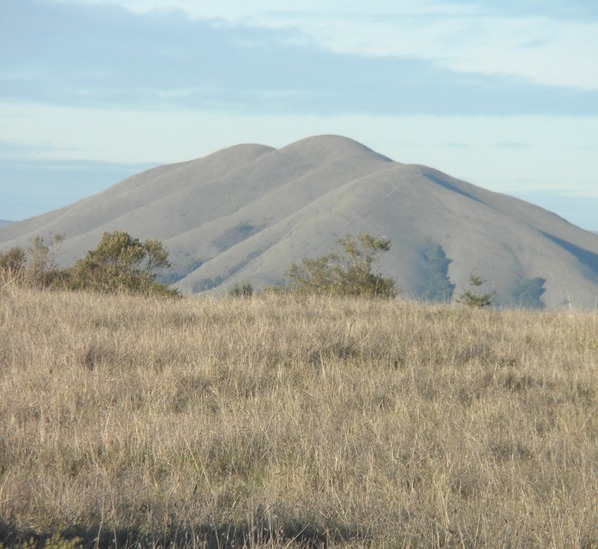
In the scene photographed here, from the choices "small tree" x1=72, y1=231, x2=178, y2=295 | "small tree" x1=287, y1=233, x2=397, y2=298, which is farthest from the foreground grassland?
"small tree" x1=287, y1=233, x2=397, y2=298

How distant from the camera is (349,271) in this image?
22906 mm

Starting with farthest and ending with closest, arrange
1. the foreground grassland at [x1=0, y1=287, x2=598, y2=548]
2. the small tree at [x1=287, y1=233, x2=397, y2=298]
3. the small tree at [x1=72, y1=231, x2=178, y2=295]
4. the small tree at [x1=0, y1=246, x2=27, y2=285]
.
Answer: the small tree at [x1=287, y1=233, x2=397, y2=298] → the small tree at [x1=72, y1=231, x2=178, y2=295] → the small tree at [x1=0, y1=246, x2=27, y2=285] → the foreground grassland at [x1=0, y1=287, x2=598, y2=548]

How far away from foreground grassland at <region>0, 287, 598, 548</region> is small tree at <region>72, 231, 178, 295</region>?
5.54m

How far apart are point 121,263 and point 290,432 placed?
1153cm

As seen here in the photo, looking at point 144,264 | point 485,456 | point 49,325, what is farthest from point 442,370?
point 144,264

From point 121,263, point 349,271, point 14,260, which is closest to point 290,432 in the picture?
point 121,263

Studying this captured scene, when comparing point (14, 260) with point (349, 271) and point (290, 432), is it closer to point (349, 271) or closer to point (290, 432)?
point (349, 271)

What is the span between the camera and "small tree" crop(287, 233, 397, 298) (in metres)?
19.4

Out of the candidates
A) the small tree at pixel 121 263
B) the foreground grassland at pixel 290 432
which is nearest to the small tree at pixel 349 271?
the small tree at pixel 121 263

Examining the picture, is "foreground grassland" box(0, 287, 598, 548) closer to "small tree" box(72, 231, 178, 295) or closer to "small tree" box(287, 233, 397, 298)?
"small tree" box(72, 231, 178, 295)

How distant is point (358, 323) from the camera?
32.0 ft

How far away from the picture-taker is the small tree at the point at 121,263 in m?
15.9

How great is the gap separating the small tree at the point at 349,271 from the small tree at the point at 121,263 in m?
3.82

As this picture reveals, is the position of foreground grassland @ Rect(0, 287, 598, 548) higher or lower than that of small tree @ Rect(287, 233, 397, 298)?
lower
